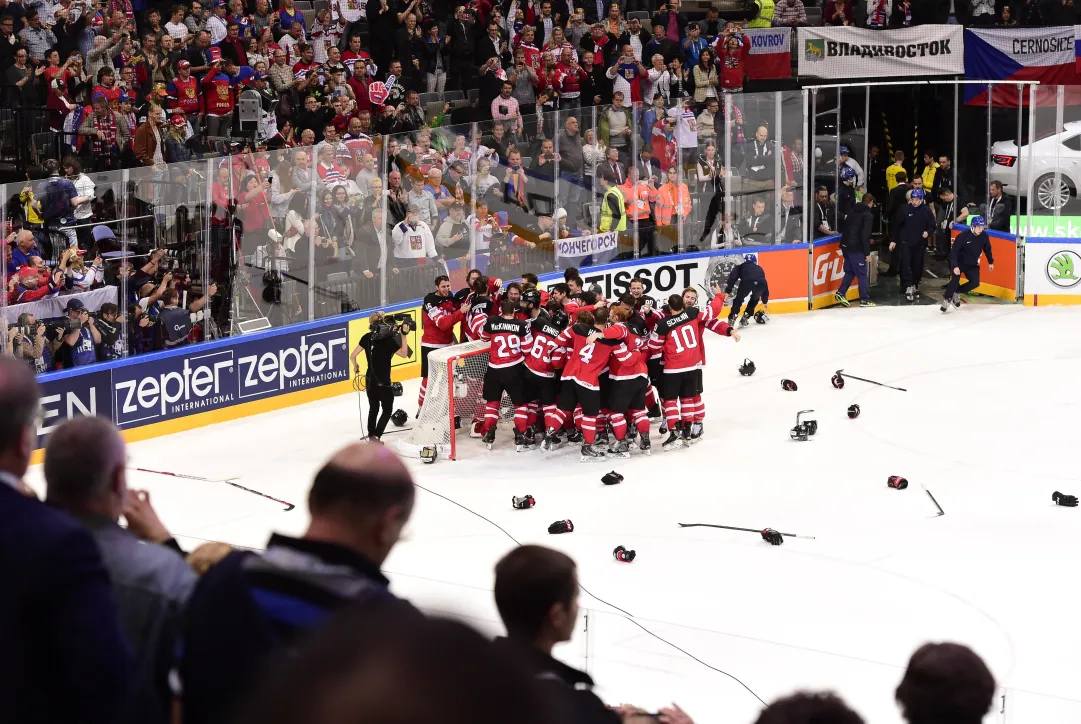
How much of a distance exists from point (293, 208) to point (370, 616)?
14681 millimetres

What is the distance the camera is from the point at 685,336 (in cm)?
1403

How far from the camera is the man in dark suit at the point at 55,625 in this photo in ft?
8.55

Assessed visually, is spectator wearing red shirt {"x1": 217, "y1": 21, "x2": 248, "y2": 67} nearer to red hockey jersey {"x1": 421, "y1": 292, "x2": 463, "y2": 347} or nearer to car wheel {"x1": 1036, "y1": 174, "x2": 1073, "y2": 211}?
red hockey jersey {"x1": 421, "y1": 292, "x2": 463, "y2": 347}

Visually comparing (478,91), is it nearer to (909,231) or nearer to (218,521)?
(909,231)

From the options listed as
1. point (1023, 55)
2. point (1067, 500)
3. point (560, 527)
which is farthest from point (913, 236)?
point (560, 527)

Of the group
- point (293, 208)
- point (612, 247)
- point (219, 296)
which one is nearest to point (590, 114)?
point (612, 247)

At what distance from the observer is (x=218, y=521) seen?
480 inches

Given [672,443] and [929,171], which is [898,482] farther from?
[929,171]

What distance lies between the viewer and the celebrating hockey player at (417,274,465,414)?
1498cm

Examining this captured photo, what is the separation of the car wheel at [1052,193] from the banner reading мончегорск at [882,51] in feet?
10.9

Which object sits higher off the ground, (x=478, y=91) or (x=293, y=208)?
(x=478, y=91)

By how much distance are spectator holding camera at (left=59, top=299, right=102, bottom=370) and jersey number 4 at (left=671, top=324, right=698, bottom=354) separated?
18.1 ft

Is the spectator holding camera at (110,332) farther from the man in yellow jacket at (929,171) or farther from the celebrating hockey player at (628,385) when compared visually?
the man in yellow jacket at (929,171)

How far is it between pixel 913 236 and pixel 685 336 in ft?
24.8
